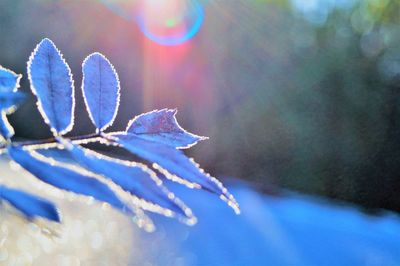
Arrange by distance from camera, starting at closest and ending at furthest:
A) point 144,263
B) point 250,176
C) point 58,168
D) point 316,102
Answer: point 58,168 < point 144,263 < point 316,102 < point 250,176

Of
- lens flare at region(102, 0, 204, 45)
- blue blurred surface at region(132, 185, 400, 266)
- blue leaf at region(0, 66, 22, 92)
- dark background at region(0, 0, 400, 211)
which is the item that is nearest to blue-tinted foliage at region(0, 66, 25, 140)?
blue leaf at region(0, 66, 22, 92)

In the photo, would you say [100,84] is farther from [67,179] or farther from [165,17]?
[165,17]

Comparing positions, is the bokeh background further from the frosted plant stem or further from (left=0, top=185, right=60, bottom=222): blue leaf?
(left=0, top=185, right=60, bottom=222): blue leaf

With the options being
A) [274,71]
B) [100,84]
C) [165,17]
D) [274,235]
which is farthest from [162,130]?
[165,17]

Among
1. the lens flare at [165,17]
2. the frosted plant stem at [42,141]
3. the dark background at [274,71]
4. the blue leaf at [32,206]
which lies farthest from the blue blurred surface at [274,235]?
the blue leaf at [32,206]

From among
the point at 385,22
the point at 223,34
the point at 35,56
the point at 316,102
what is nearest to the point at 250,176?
the point at 316,102

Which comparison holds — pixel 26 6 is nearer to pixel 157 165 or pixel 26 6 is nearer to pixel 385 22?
pixel 385 22
